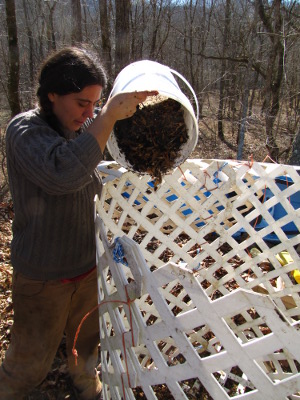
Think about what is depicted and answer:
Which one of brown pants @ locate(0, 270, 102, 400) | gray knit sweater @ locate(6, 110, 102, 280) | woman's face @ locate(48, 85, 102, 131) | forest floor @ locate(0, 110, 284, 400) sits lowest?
forest floor @ locate(0, 110, 284, 400)

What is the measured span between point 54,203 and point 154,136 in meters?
0.55

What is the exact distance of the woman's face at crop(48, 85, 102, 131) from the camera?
1.25 metres

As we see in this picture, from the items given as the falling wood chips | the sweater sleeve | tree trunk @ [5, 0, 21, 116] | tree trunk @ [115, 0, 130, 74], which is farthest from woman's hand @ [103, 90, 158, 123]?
tree trunk @ [5, 0, 21, 116]

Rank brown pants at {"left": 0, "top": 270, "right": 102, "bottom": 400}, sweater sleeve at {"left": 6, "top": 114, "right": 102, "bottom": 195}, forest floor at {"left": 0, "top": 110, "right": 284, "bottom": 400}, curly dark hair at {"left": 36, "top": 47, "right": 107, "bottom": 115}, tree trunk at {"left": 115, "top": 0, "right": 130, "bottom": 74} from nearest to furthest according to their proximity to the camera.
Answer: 1. sweater sleeve at {"left": 6, "top": 114, "right": 102, "bottom": 195}
2. curly dark hair at {"left": 36, "top": 47, "right": 107, "bottom": 115}
3. brown pants at {"left": 0, "top": 270, "right": 102, "bottom": 400}
4. forest floor at {"left": 0, "top": 110, "right": 284, "bottom": 400}
5. tree trunk at {"left": 115, "top": 0, "right": 130, "bottom": 74}

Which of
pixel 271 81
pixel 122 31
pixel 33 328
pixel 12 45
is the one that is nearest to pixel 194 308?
pixel 33 328

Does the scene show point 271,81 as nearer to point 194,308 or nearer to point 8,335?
point 194,308

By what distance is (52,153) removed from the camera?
108cm

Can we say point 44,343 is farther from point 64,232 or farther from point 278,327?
point 278,327

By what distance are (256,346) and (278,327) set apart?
8cm

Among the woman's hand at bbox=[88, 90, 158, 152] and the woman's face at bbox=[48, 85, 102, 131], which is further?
the woman's face at bbox=[48, 85, 102, 131]

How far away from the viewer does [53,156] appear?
106 cm

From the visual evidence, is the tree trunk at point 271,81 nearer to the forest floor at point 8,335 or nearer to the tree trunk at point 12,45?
the tree trunk at point 12,45

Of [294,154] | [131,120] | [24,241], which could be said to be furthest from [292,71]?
[24,241]

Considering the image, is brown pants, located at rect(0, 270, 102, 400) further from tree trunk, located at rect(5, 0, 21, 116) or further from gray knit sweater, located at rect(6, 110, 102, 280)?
tree trunk, located at rect(5, 0, 21, 116)
